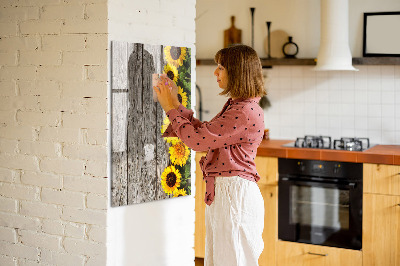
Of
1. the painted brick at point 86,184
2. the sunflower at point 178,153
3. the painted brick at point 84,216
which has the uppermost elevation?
the sunflower at point 178,153

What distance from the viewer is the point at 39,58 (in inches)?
116

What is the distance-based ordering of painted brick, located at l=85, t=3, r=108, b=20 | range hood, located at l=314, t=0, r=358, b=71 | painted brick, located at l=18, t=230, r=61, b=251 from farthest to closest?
range hood, located at l=314, t=0, r=358, b=71, painted brick, located at l=18, t=230, r=61, b=251, painted brick, located at l=85, t=3, r=108, b=20

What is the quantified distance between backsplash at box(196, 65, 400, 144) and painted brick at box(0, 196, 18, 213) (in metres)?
2.30

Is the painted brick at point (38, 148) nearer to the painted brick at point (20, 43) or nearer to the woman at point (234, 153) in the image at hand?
the painted brick at point (20, 43)

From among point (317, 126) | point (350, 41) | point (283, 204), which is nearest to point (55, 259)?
point (283, 204)

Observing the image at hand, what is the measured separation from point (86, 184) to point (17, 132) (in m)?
0.52

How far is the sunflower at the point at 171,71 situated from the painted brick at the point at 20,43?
658 mm

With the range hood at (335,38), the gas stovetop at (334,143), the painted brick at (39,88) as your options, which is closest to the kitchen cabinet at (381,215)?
the gas stovetop at (334,143)

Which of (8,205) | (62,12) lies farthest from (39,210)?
(62,12)

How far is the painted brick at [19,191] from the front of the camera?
3020 mm

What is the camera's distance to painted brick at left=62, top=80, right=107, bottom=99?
2764 millimetres

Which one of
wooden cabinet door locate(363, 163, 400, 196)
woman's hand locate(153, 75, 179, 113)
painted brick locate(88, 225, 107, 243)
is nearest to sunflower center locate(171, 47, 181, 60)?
woman's hand locate(153, 75, 179, 113)

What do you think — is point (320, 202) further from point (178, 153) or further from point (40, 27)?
point (40, 27)

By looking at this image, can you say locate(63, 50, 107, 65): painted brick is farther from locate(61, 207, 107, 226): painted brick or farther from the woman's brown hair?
locate(61, 207, 107, 226): painted brick
